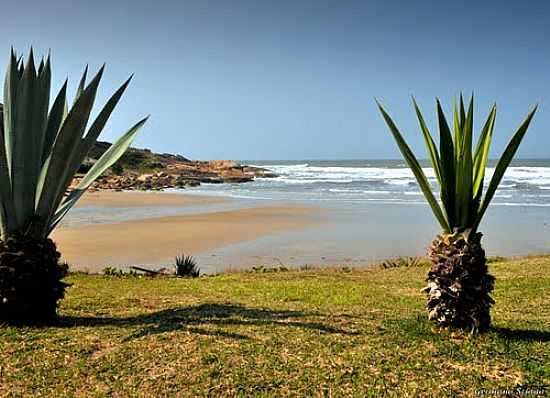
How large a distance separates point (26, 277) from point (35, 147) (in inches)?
48.0

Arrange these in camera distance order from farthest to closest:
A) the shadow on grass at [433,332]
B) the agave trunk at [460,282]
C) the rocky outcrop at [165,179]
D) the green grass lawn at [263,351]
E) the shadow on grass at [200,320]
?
1. the rocky outcrop at [165,179]
2. the shadow on grass at [200,320]
3. the shadow on grass at [433,332]
4. the agave trunk at [460,282]
5. the green grass lawn at [263,351]

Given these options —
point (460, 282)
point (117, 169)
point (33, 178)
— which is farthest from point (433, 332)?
point (117, 169)

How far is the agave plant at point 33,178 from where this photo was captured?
15.3ft

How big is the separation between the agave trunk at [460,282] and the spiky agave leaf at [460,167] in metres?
0.15

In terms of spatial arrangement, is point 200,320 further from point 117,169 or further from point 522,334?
point 117,169

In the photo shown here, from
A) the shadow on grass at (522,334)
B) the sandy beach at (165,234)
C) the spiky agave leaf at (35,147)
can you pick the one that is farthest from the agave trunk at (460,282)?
the sandy beach at (165,234)

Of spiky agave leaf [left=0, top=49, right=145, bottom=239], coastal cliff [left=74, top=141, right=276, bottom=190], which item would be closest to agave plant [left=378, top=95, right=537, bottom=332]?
spiky agave leaf [left=0, top=49, right=145, bottom=239]

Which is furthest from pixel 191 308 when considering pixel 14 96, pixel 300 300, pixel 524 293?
pixel 524 293

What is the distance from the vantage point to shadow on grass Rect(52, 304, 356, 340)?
4602 millimetres

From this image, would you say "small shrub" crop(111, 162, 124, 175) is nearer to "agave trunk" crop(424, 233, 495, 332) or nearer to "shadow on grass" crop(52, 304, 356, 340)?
"shadow on grass" crop(52, 304, 356, 340)

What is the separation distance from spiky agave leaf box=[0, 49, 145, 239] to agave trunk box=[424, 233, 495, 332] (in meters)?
3.27

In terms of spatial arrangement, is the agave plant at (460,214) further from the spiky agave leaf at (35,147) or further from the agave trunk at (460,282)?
the spiky agave leaf at (35,147)

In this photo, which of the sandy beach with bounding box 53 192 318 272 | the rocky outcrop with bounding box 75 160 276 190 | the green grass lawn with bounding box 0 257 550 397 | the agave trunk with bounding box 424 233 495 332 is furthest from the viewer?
the rocky outcrop with bounding box 75 160 276 190

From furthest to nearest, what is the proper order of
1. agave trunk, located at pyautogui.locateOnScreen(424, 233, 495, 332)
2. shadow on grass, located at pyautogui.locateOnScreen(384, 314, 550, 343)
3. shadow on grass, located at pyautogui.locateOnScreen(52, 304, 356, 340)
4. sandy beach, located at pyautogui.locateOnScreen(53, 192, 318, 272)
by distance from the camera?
sandy beach, located at pyautogui.locateOnScreen(53, 192, 318, 272)
shadow on grass, located at pyautogui.locateOnScreen(52, 304, 356, 340)
shadow on grass, located at pyautogui.locateOnScreen(384, 314, 550, 343)
agave trunk, located at pyautogui.locateOnScreen(424, 233, 495, 332)
